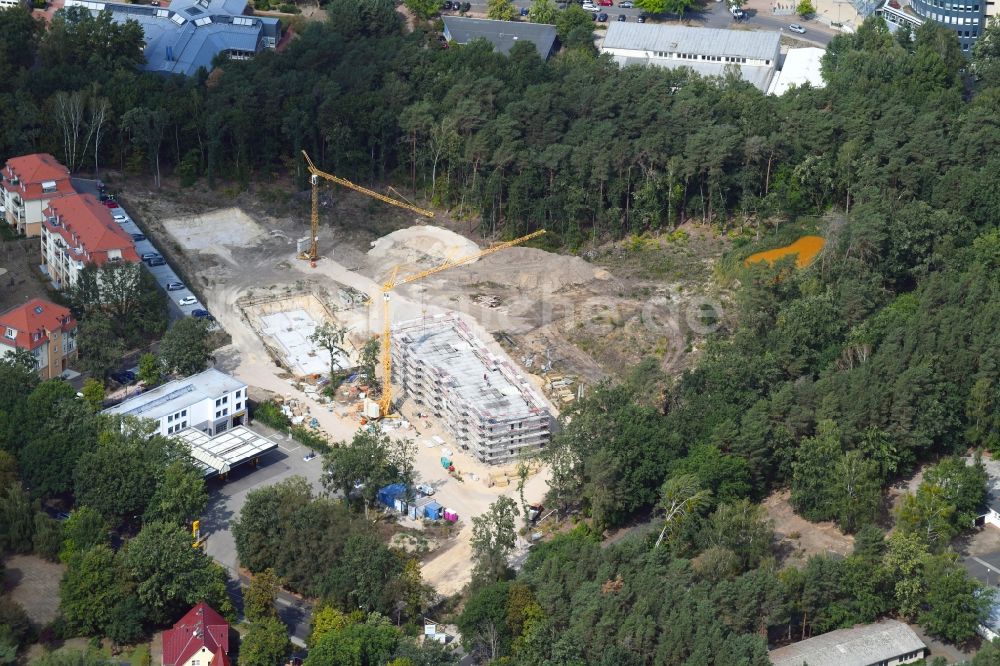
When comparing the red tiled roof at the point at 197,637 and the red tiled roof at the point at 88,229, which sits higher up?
the red tiled roof at the point at 88,229

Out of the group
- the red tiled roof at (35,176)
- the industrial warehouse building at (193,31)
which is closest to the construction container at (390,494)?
the red tiled roof at (35,176)

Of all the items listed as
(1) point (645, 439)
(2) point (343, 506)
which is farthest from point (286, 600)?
(1) point (645, 439)

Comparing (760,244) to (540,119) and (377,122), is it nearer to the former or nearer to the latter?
(540,119)

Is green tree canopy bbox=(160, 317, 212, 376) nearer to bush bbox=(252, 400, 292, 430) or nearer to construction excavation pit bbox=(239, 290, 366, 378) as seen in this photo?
bush bbox=(252, 400, 292, 430)

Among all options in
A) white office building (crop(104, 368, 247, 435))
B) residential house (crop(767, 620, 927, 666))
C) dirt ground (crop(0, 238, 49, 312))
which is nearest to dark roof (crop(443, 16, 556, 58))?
dirt ground (crop(0, 238, 49, 312))

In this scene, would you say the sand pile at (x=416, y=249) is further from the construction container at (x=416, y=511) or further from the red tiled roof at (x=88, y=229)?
the construction container at (x=416, y=511)

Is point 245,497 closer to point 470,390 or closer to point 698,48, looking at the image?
point 470,390
